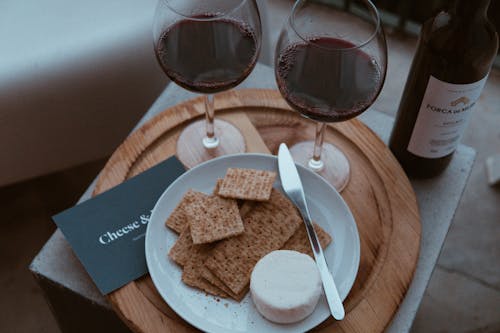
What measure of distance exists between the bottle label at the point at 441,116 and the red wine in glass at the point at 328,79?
104 mm

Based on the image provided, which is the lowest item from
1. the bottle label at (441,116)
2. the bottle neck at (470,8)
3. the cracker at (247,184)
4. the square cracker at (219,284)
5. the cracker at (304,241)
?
the square cracker at (219,284)

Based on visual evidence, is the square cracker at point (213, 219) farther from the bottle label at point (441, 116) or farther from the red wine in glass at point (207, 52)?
the bottle label at point (441, 116)

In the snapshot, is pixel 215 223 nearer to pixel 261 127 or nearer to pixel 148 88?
pixel 261 127

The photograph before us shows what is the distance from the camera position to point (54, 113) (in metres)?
1.18

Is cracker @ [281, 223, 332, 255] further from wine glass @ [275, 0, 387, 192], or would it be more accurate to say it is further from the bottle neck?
the bottle neck

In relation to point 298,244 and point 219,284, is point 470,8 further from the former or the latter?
point 219,284

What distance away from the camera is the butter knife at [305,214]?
0.74m


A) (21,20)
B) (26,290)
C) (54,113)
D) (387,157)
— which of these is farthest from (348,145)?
(26,290)

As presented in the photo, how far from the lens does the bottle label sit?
0.79 meters

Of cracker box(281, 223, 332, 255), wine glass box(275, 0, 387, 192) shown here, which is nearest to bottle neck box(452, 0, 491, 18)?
wine glass box(275, 0, 387, 192)

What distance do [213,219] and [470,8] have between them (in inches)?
→ 17.6

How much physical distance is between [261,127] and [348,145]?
6.1 inches

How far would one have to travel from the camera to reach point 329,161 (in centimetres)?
95

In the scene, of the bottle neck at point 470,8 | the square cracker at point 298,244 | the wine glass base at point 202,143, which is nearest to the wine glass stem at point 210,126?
the wine glass base at point 202,143
